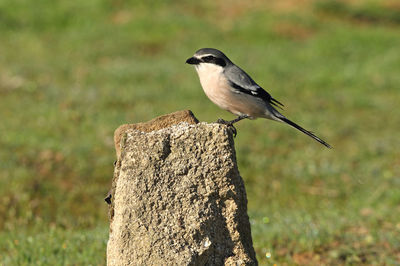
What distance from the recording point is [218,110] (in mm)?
15844

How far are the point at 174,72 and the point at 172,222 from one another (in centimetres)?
1458

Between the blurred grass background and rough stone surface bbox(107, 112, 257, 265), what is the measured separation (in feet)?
7.38

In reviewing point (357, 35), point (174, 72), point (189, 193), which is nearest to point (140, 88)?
point (174, 72)

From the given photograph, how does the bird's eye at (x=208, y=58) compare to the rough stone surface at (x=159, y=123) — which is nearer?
the rough stone surface at (x=159, y=123)

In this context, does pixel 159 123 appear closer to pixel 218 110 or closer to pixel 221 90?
pixel 221 90

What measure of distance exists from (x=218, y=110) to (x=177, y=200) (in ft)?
37.0

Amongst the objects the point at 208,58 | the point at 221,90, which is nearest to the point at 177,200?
the point at 221,90

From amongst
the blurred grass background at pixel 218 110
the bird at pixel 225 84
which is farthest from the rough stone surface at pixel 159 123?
the blurred grass background at pixel 218 110

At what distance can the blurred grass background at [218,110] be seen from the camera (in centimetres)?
830

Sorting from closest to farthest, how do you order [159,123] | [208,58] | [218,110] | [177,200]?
[177,200]
[159,123]
[208,58]
[218,110]

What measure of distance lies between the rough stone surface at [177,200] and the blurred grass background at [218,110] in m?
2.25

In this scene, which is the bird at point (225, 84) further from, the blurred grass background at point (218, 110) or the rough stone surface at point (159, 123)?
the blurred grass background at point (218, 110)

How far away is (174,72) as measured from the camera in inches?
745

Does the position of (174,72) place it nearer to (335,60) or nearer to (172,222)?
(335,60)
